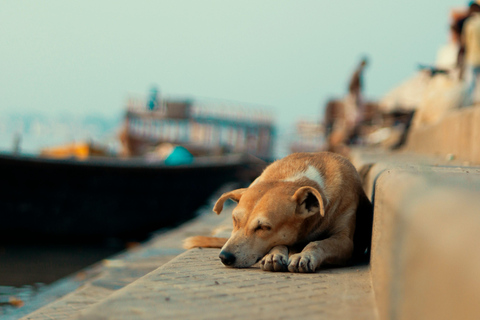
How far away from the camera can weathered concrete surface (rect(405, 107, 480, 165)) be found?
16.8 feet

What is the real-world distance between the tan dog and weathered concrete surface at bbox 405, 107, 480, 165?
196cm

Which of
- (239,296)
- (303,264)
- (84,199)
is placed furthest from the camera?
(84,199)

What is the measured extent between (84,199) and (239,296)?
10.5 meters

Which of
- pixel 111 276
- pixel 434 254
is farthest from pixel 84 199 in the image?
pixel 434 254

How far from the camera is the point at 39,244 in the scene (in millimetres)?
10742

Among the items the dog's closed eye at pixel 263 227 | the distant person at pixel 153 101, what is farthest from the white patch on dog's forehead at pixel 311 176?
the distant person at pixel 153 101

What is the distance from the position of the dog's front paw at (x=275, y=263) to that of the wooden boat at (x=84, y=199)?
365 inches

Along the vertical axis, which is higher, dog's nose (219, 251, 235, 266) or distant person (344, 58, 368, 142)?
distant person (344, 58, 368, 142)

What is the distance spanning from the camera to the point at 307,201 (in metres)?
3.36

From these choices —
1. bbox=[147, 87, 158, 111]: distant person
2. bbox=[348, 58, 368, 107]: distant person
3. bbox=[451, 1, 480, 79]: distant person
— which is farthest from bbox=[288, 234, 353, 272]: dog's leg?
bbox=[147, 87, 158, 111]: distant person

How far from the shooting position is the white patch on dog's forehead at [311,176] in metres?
3.63

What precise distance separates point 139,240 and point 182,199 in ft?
11.5

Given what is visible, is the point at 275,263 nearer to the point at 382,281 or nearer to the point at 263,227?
the point at 263,227

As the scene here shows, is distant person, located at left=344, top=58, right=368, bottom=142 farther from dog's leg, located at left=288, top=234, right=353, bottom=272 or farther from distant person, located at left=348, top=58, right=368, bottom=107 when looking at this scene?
dog's leg, located at left=288, top=234, right=353, bottom=272
